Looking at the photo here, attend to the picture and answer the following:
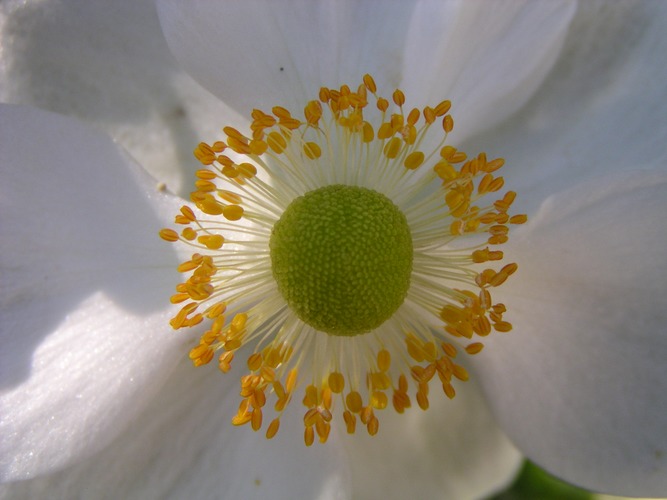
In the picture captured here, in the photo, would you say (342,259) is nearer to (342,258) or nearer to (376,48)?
(342,258)

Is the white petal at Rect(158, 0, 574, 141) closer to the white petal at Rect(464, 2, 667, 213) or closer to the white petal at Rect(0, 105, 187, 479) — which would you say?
the white petal at Rect(464, 2, 667, 213)

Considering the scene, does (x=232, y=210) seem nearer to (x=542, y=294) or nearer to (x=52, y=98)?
(x=52, y=98)

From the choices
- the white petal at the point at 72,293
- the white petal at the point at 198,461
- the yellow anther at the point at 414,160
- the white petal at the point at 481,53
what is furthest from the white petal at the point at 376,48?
the white petal at the point at 198,461

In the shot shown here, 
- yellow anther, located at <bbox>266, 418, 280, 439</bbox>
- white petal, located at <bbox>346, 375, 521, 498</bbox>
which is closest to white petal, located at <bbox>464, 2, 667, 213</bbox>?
white petal, located at <bbox>346, 375, 521, 498</bbox>

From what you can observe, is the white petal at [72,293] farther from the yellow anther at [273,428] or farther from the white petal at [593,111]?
the white petal at [593,111]

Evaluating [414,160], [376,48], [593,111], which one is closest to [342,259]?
[414,160]

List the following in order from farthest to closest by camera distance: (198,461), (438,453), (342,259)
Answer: (438,453) → (198,461) → (342,259)
